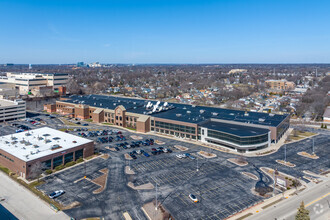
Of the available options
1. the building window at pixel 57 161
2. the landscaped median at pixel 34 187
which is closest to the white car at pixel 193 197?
the landscaped median at pixel 34 187

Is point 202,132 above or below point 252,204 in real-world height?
above

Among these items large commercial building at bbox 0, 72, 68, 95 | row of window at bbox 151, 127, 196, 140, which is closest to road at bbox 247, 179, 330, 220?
row of window at bbox 151, 127, 196, 140

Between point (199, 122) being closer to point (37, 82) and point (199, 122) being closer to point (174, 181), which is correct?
point (174, 181)

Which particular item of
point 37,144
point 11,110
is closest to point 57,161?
point 37,144

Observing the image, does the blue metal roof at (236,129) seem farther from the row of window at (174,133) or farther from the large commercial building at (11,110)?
the large commercial building at (11,110)

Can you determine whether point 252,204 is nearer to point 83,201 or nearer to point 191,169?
point 191,169

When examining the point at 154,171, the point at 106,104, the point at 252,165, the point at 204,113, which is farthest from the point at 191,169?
the point at 106,104

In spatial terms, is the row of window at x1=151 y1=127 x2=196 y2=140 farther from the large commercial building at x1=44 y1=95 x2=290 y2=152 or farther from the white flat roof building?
the white flat roof building
